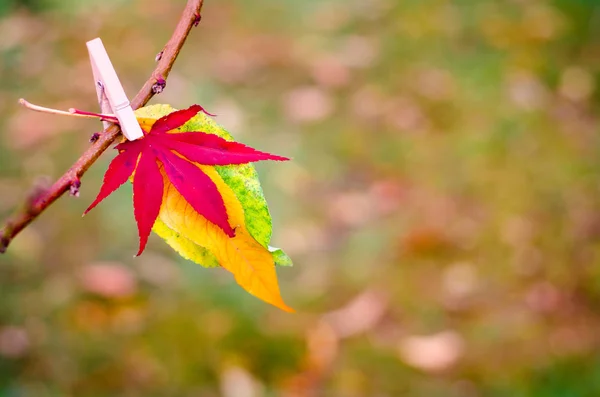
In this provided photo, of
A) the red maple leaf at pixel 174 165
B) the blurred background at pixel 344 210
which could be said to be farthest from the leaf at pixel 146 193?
the blurred background at pixel 344 210

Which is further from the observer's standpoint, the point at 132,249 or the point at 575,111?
the point at 575,111

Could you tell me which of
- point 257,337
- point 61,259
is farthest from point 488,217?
point 61,259

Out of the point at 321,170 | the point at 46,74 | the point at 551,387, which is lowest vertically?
the point at 551,387

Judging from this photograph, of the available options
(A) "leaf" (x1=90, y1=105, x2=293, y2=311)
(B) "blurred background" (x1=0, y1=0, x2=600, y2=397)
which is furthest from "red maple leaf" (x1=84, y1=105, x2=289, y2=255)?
(B) "blurred background" (x1=0, y1=0, x2=600, y2=397)

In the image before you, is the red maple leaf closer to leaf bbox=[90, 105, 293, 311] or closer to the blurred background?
leaf bbox=[90, 105, 293, 311]

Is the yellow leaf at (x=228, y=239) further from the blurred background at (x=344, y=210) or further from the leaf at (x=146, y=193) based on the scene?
the blurred background at (x=344, y=210)

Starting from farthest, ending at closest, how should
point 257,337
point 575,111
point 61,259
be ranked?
point 575,111 → point 61,259 → point 257,337

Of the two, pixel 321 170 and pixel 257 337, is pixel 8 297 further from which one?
pixel 321 170
